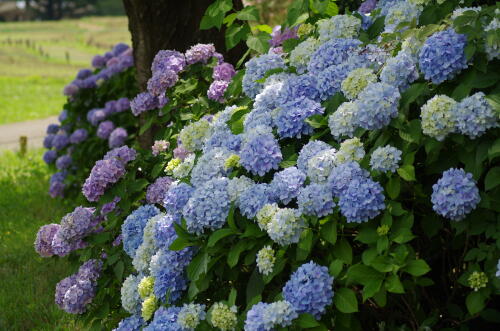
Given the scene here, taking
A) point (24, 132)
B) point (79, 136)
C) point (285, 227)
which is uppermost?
point (285, 227)

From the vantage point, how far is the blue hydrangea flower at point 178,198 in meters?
2.84

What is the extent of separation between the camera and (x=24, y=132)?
12992mm

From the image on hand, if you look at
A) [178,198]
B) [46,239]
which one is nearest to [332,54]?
[178,198]

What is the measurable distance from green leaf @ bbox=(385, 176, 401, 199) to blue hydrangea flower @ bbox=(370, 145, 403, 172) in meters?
0.04

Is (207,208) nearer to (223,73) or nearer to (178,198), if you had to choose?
(178,198)

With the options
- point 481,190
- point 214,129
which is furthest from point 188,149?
point 481,190

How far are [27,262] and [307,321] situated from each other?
3.57 meters

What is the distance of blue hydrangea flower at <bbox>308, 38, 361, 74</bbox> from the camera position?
9.75 ft

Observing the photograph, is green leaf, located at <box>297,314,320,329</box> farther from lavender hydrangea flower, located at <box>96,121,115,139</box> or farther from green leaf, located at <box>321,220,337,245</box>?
lavender hydrangea flower, located at <box>96,121,115,139</box>

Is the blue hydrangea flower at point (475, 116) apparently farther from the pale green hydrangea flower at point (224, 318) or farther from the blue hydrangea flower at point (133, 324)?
the blue hydrangea flower at point (133, 324)

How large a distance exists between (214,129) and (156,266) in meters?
0.73

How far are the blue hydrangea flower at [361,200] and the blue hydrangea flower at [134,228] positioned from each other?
110 cm

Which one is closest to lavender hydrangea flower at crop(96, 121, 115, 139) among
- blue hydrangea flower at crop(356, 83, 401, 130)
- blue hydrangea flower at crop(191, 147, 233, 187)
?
blue hydrangea flower at crop(191, 147, 233, 187)

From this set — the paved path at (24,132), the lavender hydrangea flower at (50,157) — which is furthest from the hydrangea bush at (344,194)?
the paved path at (24,132)
